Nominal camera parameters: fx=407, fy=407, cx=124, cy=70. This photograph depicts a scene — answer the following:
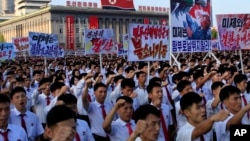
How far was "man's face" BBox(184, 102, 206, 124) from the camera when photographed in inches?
145

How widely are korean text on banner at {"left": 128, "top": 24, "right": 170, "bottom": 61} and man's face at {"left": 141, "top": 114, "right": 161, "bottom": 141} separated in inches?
200

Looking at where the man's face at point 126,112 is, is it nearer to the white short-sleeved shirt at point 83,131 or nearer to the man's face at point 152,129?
the white short-sleeved shirt at point 83,131

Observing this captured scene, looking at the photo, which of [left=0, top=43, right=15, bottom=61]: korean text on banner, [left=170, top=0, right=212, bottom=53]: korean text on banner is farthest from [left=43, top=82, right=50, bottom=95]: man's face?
[left=0, top=43, right=15, bottom=61]: korean text on banner

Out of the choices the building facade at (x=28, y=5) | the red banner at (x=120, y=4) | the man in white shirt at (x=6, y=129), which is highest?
the building facade at (x=28, y=5)

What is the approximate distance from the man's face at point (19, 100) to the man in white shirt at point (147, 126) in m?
2.06

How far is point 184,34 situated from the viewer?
1253 cm

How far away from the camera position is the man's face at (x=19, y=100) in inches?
205

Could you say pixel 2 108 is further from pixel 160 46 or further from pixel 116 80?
pixel 160 46

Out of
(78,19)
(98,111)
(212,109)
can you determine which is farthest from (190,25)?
(78,19)

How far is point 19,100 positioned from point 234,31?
634 centimetres

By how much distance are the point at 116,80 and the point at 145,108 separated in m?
4.21

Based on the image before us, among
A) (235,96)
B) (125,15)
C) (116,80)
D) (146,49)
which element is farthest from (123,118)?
(125,15)

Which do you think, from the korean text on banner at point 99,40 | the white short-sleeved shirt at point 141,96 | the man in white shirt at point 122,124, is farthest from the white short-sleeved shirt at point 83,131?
the korean text on banner at point 99,40

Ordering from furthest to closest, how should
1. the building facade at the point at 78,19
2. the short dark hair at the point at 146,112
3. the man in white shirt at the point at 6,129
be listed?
the building facade at the point at 78,19 < the man in white shirt at the point at 6,129 < the short dark hair at the point at 146,112
